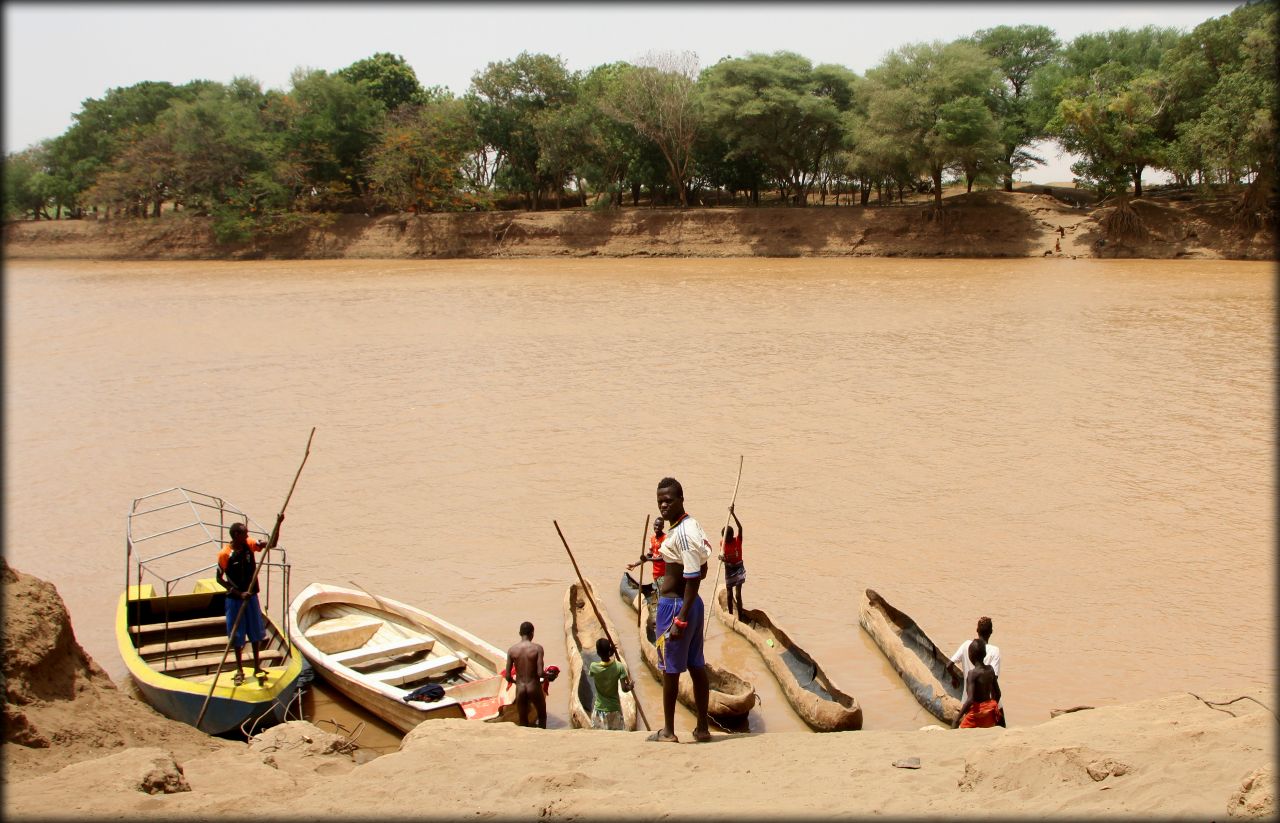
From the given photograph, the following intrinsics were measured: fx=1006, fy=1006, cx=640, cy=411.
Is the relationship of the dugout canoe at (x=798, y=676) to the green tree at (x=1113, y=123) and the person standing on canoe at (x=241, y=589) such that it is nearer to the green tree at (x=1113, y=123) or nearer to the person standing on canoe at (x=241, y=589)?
the person standing on canoe at (x=241, y=589)

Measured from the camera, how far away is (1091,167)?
3572 centimetres

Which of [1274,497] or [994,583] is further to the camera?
[1274,497]

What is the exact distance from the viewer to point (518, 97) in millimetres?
44719

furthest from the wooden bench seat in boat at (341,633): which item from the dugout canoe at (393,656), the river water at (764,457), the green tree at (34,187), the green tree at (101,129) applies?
the green tree at (101,129)

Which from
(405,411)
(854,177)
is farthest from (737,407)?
(854,177)

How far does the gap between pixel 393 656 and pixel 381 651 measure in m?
0.18

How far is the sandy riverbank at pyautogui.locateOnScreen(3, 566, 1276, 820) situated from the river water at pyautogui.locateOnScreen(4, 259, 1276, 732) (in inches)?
74.1

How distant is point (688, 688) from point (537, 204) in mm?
41146

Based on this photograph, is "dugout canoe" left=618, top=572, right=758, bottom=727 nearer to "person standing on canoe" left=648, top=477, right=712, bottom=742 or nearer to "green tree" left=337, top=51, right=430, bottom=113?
"person standing on canoe" left=648, top=477, right=712, bottom=742

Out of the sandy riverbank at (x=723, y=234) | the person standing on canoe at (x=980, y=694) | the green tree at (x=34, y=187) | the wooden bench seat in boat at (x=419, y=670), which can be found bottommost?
the wooden bench seat in boat at (x=419, y=670)

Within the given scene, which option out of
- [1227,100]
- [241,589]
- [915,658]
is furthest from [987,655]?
[1227,100]

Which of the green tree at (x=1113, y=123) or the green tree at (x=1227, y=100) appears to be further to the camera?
the green tree at (x=1113, y=123)

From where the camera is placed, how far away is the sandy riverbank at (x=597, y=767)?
4.15 metres

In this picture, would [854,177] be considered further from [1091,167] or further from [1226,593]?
[1226,593]
